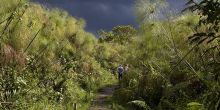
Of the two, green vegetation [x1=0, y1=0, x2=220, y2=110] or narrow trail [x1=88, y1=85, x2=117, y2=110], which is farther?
narrow trail [x1=88, y1=85, x2=117, y2=110]

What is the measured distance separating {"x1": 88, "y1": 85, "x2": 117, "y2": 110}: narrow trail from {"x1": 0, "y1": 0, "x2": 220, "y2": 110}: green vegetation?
1.26 ft

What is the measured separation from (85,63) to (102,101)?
455 cm

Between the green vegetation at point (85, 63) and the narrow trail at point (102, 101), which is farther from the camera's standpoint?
the narrow trail at point (102, 101)

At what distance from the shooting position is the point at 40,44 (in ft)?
51.9

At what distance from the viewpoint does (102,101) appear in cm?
2031

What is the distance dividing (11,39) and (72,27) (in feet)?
37.2

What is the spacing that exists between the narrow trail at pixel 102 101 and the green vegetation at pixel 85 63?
1.26ft

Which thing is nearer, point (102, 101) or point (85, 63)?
point (102, 101)

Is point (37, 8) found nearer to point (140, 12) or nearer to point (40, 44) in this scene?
point (40, 44)

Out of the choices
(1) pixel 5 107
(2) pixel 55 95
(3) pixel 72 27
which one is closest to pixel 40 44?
(2) pixel 55 95

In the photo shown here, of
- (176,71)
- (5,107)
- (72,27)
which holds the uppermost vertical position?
(72,27)

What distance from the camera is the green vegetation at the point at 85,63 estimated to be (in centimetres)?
1192

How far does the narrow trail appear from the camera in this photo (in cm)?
1833

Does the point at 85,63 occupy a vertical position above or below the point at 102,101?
above
